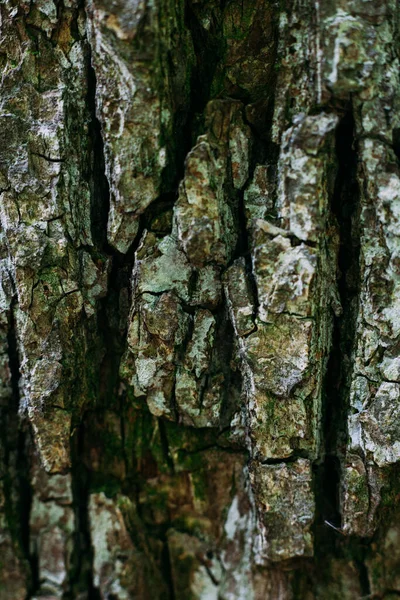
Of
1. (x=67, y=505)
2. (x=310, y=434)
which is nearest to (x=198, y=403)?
(x=310, y=434)

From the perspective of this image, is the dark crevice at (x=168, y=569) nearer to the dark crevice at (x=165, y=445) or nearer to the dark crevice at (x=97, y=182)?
the dark crevice at (x=165, y=445)

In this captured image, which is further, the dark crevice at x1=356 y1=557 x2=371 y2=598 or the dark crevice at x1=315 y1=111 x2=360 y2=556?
the dark crevice at x1=356 y1=557 x2=371 y2=598

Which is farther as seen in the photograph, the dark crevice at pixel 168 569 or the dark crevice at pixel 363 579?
the dark crevice at pixel 168 569

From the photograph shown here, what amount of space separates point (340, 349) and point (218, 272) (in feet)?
1.49

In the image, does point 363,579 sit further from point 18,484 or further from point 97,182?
point 97,182

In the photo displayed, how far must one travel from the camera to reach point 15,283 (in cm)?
166

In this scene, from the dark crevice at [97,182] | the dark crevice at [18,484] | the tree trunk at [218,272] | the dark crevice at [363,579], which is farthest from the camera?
the dark crevice at [18,484]

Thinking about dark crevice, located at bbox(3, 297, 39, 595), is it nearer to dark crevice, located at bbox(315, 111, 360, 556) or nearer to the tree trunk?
the tree trunk

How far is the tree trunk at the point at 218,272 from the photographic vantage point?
1.47 meters

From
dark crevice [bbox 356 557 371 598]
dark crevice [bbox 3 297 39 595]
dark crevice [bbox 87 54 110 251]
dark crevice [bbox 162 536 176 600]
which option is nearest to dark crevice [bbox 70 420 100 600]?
dark crevice [bbox 3 297 39 595]

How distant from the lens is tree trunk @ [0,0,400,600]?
4.81 feet

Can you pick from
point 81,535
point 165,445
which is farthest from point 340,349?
point 81,535

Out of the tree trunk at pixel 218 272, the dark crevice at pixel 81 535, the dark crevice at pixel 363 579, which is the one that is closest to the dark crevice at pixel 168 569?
the tree trunk at pixel 218 272

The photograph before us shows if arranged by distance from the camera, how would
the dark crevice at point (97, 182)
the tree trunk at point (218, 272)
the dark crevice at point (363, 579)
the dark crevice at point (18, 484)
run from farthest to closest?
the dark crevice at point (18, 484), the dark crevice at point (363, 579), the dark crevice at point (97, 182), the tree trunk at point (218, 272)
